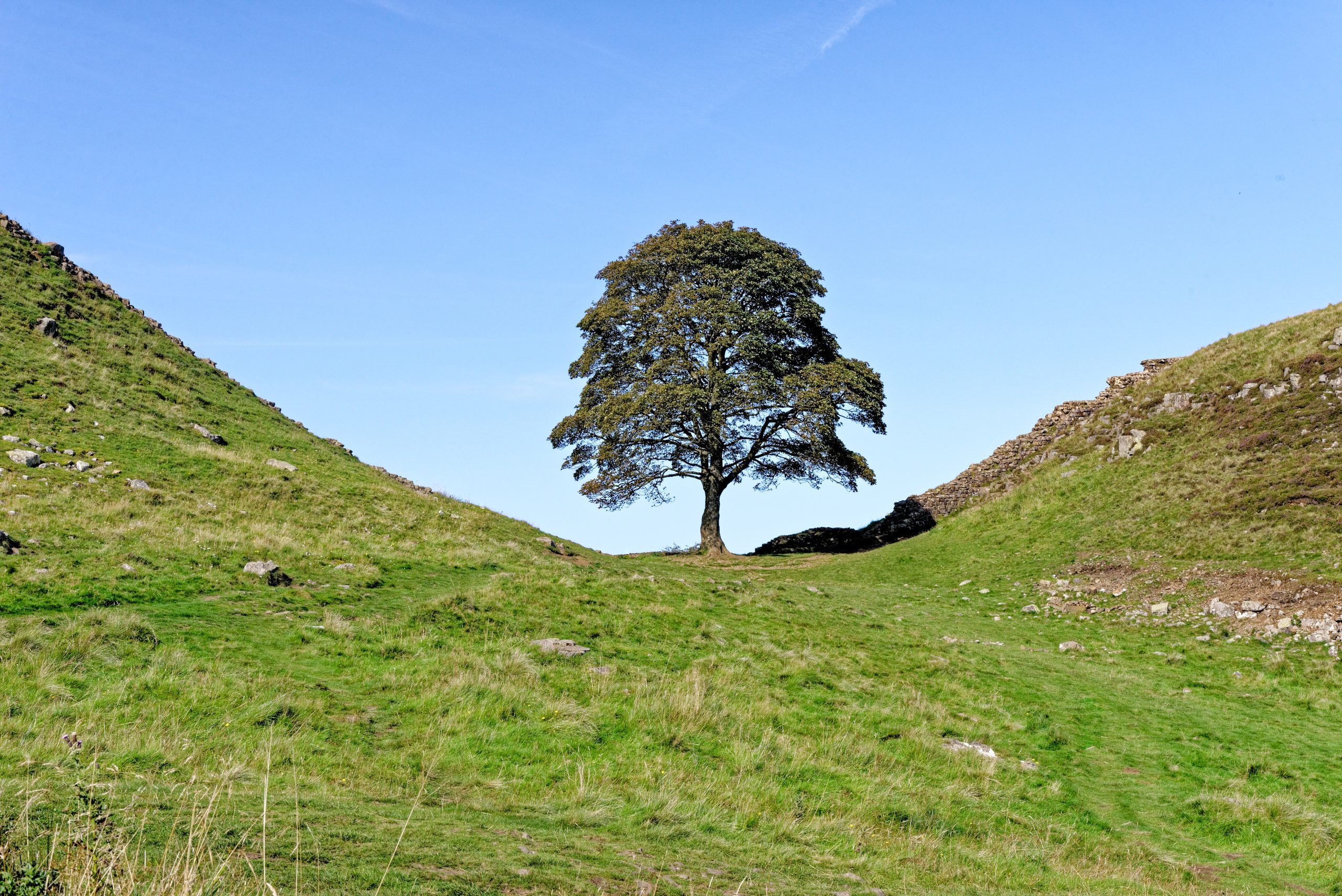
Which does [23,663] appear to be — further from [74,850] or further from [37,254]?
[37,254]

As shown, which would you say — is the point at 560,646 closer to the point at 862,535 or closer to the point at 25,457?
the point at 25,457

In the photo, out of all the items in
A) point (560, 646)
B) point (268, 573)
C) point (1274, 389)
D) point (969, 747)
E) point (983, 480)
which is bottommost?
point (969, 747)

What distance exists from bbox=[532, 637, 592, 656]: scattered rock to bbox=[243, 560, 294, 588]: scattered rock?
20.9 ft

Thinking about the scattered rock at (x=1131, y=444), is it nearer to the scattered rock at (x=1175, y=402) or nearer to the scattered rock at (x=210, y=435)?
the scattered rock at (x=1175, y=402)

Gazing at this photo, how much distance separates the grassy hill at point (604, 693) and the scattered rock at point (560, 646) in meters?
0.34

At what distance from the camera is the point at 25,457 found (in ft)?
80.2

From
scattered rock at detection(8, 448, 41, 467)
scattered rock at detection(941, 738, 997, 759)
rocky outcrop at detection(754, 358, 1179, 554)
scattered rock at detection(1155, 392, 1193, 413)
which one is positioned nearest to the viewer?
scattered rock at detection(941, 738, 997, 759)

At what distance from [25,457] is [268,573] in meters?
9.67

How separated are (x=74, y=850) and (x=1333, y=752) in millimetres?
21239

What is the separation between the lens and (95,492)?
2375 cm

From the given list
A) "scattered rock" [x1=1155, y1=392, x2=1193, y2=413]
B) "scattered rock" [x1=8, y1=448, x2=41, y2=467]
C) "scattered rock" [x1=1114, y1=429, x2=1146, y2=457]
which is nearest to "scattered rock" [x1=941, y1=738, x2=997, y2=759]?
"scattered rock" [x1=8, y1=448, x2=41, y2=467]

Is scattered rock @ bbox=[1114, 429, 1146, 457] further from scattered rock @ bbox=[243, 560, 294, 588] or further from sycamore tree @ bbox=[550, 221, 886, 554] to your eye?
scattered rock @ bbox=[243, 560, 294, 588]

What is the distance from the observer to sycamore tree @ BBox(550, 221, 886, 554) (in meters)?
43.2

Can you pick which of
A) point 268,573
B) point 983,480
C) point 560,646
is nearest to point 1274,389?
point 983,480
